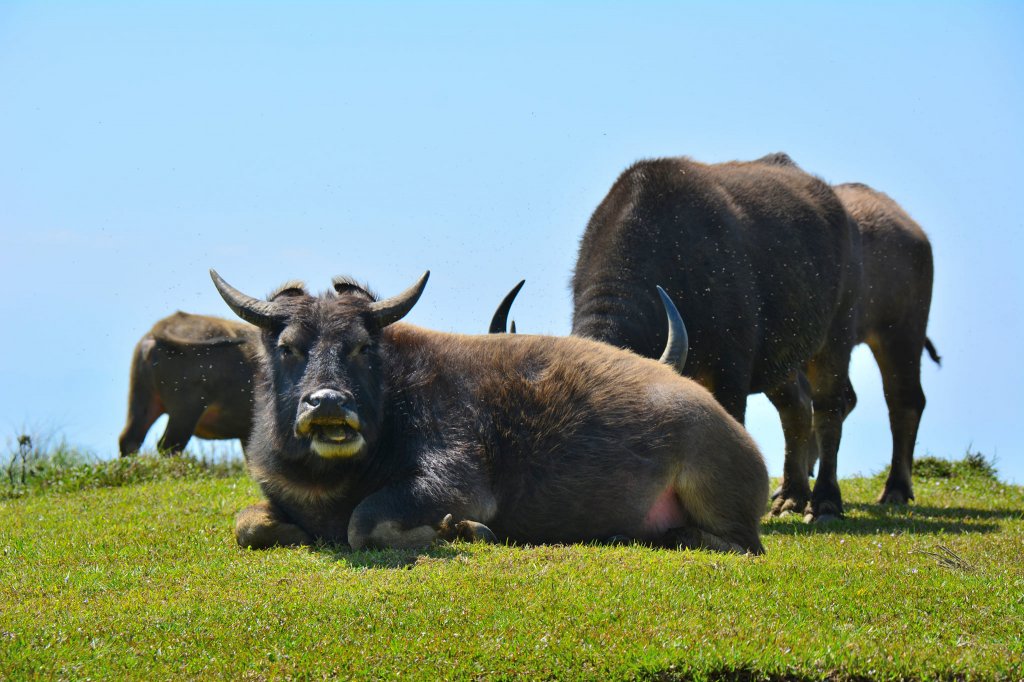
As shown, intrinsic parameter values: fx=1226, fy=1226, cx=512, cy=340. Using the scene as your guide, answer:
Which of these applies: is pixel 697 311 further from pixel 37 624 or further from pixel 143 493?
pixel 37 624

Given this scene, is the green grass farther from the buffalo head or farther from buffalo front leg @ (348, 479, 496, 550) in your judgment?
the buffalo head

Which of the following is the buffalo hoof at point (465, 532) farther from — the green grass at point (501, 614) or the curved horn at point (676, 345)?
the curved horn at point (676, 345)

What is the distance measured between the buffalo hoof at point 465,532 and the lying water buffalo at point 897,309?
754 centimetres

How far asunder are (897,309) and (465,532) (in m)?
8.28

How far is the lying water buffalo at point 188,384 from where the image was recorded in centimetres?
1811

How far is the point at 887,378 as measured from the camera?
47.5ft

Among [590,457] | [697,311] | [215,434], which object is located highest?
[697,311]

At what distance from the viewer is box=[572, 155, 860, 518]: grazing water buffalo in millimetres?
10828

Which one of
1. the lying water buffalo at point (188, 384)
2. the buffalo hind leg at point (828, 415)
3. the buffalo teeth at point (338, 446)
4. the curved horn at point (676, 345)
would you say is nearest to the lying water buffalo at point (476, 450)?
the buffalo teeth at point (338, 446)

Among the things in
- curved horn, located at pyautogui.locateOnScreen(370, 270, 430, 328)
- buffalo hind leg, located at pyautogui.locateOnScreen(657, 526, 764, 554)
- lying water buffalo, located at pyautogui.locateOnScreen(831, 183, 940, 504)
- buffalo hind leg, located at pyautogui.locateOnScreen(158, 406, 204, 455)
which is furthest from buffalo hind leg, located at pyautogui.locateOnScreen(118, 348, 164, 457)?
buffalo hind leg, located at pyautogui.locateOnScreen(657, 526, 764, 554)

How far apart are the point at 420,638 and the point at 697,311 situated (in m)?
5.70

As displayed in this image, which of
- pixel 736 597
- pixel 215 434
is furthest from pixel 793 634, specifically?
pixel 215 434

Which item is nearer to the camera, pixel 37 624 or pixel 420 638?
pixel 420 638

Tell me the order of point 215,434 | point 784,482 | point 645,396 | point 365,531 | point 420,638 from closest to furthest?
point 420,638, point 365,531, point 645,396, point 784,482, point 215,434
